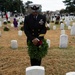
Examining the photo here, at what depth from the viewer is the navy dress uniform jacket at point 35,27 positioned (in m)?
5.38

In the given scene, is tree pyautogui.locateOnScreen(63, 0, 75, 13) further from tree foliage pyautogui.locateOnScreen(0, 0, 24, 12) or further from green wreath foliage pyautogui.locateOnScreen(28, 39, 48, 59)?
green wreath foliage pyautogui.locateOnScreen(28, 39, 48, 59)

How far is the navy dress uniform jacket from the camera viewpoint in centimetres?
538

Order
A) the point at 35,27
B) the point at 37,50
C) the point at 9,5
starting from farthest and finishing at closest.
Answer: the point at 9,5 < the point at 37,50 < the point at 35,27

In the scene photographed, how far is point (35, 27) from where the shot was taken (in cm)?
538

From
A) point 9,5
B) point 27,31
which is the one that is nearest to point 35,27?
point 27,31

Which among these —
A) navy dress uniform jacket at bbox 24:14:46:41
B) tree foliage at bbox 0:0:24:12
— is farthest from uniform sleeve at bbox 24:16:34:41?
tree foliage at bbox 0:0:24:12

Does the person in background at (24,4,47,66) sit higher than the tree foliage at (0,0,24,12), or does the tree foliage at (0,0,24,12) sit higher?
the person in background at (24,4,47,66)

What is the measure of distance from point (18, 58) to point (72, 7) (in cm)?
6564

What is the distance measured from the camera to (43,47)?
550cm

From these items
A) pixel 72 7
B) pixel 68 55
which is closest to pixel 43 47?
pixel 68 55

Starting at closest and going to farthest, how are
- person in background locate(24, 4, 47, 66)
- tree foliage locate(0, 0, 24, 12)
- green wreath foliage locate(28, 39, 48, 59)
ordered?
person in background locate(24, 4, 47, 66), green wreath foliage locate(28, 39, 48, 59), tree foliage locate(0, 0, 24, 12)

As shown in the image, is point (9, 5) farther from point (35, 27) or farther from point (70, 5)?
point (35, 27)

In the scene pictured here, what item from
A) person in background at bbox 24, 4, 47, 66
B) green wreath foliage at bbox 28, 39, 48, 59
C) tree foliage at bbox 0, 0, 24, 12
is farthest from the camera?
tree foliage at bbox 0, 0, 24, 12

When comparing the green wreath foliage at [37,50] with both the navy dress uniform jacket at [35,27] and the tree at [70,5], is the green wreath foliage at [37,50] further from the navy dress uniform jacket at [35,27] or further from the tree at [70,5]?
the tree at [70,5]
